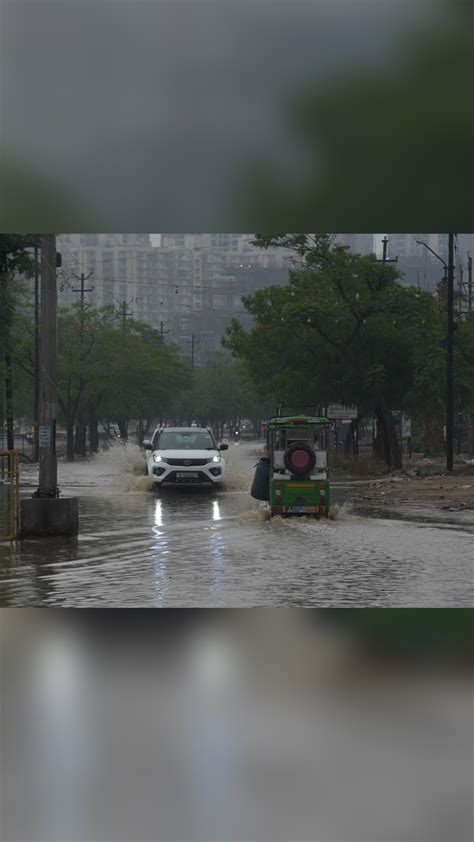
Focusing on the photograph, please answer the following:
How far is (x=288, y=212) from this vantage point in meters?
11.0

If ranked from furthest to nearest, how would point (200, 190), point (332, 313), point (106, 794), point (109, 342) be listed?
point (109, 342) < point (332, 313) < point (200, 190) < point (106, 794)

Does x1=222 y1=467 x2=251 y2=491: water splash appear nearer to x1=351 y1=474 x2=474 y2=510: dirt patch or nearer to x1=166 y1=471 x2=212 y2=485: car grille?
x1=166 y1=471 x2=212 y2=485: car grille

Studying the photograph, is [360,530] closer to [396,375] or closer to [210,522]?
[210,522]

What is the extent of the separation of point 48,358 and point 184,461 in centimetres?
1205

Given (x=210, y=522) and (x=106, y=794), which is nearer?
(x=106, y=794)

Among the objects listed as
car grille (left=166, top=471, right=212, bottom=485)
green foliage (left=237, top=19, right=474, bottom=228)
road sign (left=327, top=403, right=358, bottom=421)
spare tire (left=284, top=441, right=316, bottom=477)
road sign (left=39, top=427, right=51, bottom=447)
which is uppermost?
green foliage (left=237, top=19, right=474, bottom=228)

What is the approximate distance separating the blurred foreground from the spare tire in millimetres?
9868

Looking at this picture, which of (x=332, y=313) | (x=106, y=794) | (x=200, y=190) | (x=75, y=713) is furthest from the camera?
(x=332, y=313)

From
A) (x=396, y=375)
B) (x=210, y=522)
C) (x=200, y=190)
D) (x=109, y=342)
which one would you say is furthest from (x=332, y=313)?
(x=200, y=190)

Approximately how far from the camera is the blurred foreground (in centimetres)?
511

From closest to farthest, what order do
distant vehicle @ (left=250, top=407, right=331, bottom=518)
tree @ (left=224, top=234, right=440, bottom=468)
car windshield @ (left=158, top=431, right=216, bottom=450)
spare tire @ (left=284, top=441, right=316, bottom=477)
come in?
spare tire @ (left=284, top=441, right=316, bottom=477) → distant vehicle @ (left=250, top=407, right=331, bottom=518) → car windshield @ (left=158, top=431, right=216, bottom=450) → tree @ (left=224, top=234, right=440, bottom=468)

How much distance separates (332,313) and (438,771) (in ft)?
125

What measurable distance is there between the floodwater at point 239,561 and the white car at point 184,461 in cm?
371

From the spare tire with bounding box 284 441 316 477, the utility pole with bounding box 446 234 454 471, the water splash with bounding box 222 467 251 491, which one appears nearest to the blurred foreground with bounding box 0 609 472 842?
the spare tire with bounding box 284 441 316 477
